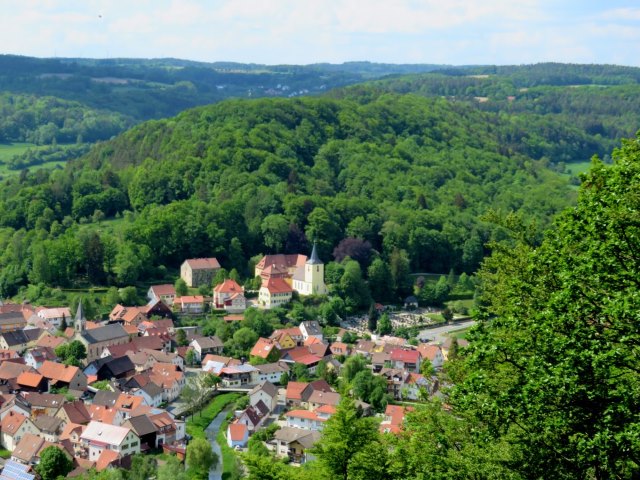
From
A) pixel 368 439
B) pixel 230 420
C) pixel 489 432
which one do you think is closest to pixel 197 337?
pixel 230 420

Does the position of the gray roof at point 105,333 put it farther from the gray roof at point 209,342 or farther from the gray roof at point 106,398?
the gray roof at point 106,398

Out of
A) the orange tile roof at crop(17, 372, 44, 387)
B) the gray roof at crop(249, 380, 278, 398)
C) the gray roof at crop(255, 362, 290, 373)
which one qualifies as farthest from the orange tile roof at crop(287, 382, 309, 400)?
the orange tile roof at crop(17, 372, 44, 387)

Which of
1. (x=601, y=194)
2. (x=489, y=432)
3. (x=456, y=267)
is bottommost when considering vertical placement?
(x=456, y=267)

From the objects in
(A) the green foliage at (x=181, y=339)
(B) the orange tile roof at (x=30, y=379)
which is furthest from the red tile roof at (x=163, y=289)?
(B) the orange tile roof at (x=30, y=379)

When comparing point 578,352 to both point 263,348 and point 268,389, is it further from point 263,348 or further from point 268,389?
point 263,348

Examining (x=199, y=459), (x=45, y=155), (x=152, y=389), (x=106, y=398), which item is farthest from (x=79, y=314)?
(x=45, y=155)

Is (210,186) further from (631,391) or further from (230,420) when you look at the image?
(631,391)

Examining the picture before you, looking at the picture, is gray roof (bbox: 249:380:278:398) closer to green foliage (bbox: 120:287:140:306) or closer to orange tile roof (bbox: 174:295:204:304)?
orange tile roof (bbox: 174:295:204:304)
